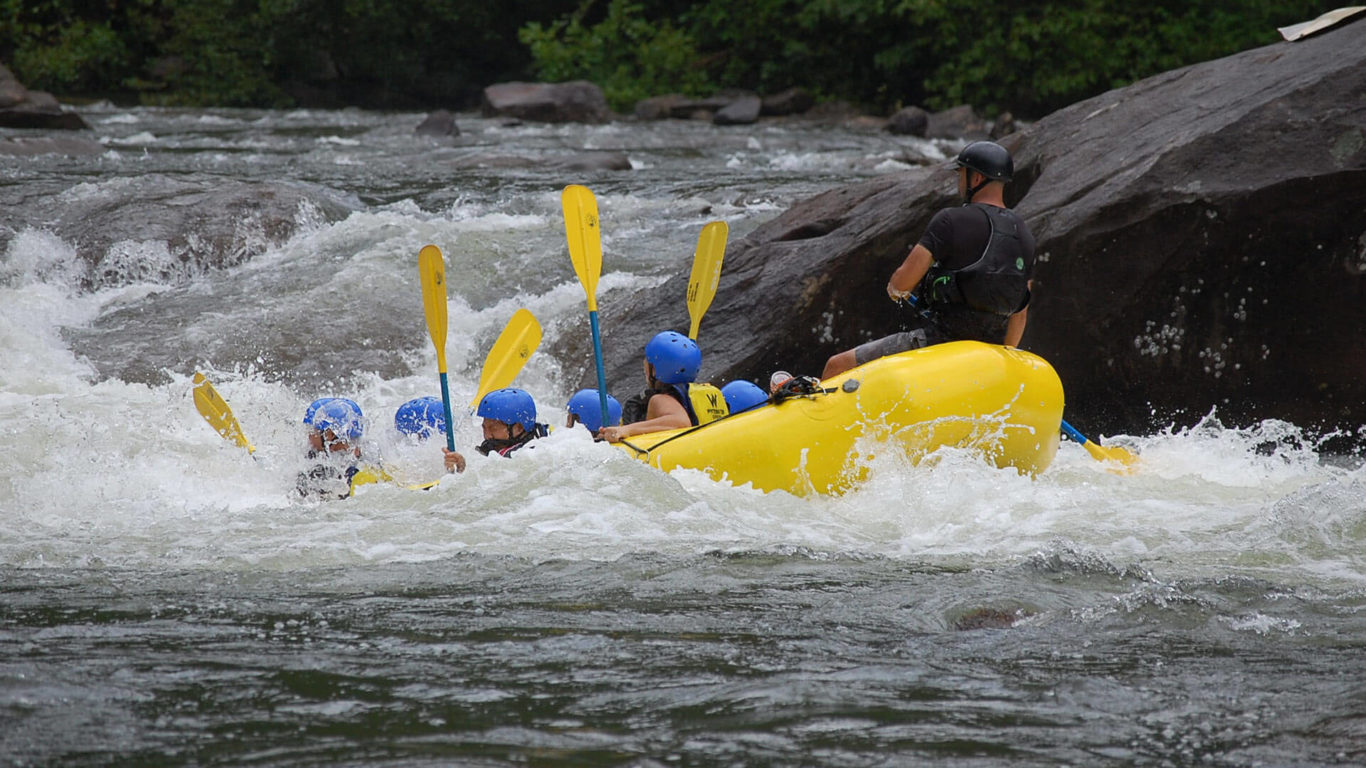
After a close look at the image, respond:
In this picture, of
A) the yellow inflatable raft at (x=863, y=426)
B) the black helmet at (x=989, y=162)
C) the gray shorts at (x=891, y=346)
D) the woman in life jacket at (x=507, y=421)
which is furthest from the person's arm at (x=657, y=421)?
the black helmet at (x=989, y=162)

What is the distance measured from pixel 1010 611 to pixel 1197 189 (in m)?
3.13

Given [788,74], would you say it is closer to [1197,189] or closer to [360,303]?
[360,303]

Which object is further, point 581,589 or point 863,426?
point 863,426

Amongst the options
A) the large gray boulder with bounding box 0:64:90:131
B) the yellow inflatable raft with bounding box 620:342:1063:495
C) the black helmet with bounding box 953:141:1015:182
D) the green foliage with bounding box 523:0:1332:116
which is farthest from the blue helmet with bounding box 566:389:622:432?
the green foliage with bounding box 523:0:1332:116

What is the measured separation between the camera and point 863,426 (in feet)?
15.8

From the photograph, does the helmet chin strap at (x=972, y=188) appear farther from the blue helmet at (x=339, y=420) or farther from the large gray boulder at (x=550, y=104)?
the large gray boulder at (x=550, y=104)

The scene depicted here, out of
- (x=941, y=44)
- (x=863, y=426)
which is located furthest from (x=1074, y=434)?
(x=941, y=44)

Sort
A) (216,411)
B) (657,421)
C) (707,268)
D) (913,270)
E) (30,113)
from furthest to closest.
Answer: (30,113)
(707,268)
(216,411)
(657,421)
(913,270)

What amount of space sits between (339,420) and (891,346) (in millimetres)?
2321

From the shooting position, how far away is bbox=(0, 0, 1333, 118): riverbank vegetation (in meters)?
19.6

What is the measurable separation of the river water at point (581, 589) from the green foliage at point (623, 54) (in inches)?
590

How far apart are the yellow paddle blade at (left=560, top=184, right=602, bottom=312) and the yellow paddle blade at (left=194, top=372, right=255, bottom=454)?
1704mm

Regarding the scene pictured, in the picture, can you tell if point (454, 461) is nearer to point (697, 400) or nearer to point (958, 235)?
point (697, 400)

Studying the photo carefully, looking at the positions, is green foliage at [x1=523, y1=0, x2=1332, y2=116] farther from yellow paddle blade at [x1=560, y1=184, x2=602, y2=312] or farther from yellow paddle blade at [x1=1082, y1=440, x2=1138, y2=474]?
yellow paddle blade at [x1=1082, y1=440, x2=1138, y2=474]
